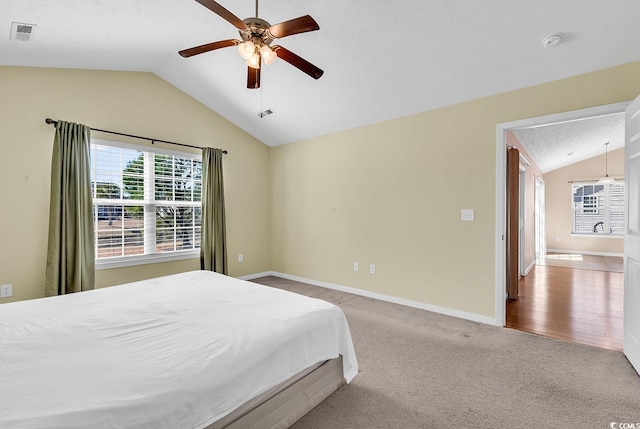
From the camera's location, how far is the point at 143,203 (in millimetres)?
3982

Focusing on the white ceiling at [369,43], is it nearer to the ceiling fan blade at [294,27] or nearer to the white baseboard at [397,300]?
the ceiling fan blade at [294,27]

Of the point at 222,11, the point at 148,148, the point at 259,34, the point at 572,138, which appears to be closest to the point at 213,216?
the point at 148,148

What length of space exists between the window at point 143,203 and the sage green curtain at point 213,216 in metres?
0.21

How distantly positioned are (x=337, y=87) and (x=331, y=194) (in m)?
1.62

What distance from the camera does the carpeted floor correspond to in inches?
68.9

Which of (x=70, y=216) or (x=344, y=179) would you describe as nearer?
(x=70, y=216)

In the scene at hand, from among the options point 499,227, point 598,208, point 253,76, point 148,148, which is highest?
point 253,76

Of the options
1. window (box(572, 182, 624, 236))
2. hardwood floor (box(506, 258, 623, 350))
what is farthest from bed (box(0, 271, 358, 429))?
window (box(572, 182, 624, 236))

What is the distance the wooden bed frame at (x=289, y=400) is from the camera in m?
1.37

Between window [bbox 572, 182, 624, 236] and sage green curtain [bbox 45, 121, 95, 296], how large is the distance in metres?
10.8

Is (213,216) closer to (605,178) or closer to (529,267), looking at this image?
(529,267)

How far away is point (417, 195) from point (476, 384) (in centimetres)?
217

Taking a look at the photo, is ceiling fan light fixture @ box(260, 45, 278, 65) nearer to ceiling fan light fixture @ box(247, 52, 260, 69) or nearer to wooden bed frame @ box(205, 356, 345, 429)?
ceiling fan light fixture @ box(247, 52, 260, 69)

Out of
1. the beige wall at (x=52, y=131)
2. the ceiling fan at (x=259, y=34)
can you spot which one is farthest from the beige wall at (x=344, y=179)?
the ceiling fan at (x=259, y=34)
